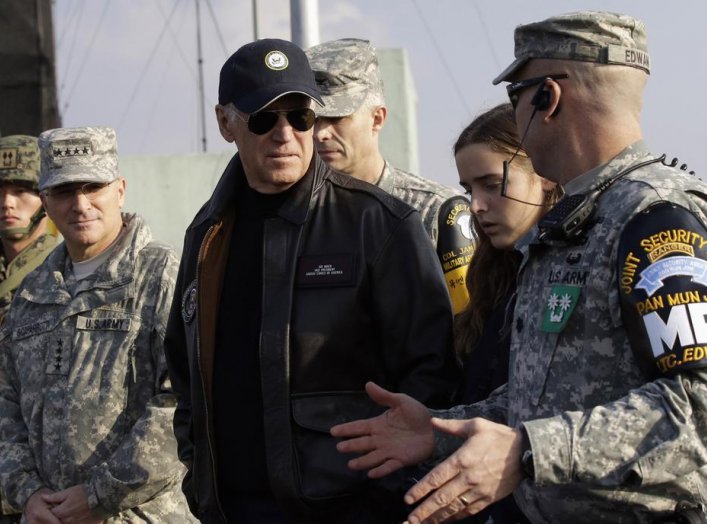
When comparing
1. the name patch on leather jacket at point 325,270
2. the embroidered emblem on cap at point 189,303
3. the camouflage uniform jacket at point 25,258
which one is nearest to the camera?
the name patch on leather jacket at point 325,270

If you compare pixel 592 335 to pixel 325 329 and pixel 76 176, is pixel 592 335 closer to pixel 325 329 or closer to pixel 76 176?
pixel 325 329

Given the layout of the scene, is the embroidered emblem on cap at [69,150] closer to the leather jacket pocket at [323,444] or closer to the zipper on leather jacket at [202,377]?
the zipper on leather jacket at [202,377]

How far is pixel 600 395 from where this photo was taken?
2609 millimetres

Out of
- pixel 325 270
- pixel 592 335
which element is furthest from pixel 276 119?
pixel 592 335

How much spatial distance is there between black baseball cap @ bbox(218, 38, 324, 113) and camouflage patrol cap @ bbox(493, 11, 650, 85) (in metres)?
0.93

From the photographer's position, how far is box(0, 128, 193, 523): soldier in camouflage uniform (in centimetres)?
428

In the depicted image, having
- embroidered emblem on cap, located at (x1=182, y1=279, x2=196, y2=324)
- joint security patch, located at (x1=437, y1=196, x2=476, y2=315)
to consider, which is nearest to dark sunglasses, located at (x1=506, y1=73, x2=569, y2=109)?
embroidered emblem on cap, located at (x1=182, y1=279, x2=196, y2=324)

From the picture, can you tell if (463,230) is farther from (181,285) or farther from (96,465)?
(96,465)

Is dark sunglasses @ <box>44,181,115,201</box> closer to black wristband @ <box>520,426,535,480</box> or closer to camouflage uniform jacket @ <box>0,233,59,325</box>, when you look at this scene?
camouflage uniform jacket @ <box>0,233,59,325</box>

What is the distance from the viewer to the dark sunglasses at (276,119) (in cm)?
359

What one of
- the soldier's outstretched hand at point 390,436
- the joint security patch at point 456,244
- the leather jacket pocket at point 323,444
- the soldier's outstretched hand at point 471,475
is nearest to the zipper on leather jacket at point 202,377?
the leather jacket pocket at point 323,444

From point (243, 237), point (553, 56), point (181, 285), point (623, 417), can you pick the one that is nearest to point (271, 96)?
point (243, 237)

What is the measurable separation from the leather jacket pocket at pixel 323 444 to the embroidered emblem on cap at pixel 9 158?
10.3ft

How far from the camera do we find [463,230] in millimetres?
4438
